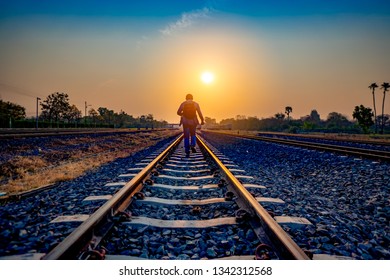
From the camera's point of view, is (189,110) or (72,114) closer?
(189,110)

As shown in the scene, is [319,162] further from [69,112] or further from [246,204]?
[69,112]

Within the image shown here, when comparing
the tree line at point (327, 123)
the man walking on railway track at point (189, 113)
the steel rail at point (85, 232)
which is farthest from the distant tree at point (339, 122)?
the steel rail at point (85, 232)

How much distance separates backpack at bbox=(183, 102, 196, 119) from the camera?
25.0 feet

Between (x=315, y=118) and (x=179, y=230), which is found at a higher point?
(x=315, y=118)

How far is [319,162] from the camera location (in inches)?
285

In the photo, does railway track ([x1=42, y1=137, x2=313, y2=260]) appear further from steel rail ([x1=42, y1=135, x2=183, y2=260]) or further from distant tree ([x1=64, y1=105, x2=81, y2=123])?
distant tree ([x1=64, y1=105, x2=81, y2=123])

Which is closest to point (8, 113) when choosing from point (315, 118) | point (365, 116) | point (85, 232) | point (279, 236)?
point (85, 232)

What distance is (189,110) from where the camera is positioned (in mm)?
7688

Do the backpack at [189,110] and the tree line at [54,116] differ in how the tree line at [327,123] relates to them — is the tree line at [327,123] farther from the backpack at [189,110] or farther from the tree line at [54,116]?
the tree line at [54,116]

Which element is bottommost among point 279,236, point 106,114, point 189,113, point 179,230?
point 179,230

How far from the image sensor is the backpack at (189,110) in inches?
301

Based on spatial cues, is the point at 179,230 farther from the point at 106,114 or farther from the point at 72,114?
the point at 106,114
